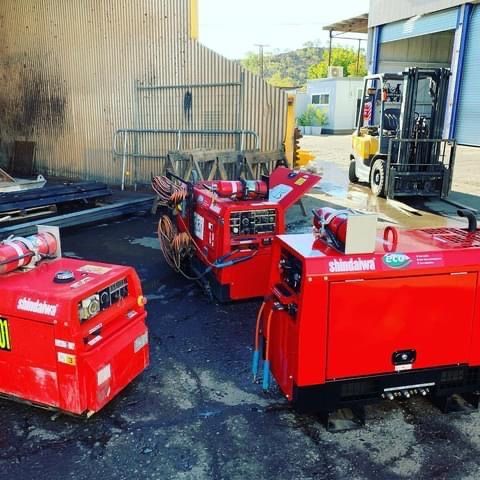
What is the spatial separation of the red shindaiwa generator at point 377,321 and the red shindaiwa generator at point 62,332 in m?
1.06

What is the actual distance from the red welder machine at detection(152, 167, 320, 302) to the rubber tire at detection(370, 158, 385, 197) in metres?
6.16

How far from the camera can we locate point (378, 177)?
11.6m

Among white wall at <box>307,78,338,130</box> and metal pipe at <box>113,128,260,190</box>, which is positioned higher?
white wall at <box>307,78,338,130</box>

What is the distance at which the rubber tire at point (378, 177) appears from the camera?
11.3 meters

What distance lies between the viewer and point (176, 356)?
13.7 feet

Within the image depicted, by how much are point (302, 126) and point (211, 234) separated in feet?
108

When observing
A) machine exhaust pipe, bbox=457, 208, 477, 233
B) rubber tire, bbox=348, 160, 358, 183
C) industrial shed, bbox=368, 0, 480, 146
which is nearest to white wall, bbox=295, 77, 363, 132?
industrial shed, bbox=368, 0, 480, 146

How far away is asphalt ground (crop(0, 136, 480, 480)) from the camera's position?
111 inches

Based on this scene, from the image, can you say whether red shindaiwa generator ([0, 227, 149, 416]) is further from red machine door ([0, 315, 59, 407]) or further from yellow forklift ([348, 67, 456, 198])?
yellow forklift ([348, 67, 456, 198])

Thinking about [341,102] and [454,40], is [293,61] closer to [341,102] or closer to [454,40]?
[341,102]

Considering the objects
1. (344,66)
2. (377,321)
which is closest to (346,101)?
(344,66)

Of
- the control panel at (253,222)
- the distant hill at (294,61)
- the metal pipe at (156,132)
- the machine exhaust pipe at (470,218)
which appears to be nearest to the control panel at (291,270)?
the machine exhaust pipe at (470,218)

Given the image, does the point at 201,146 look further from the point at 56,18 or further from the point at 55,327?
the point at 55,327

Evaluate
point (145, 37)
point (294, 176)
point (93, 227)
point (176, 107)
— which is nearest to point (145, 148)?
point (176, 107)
